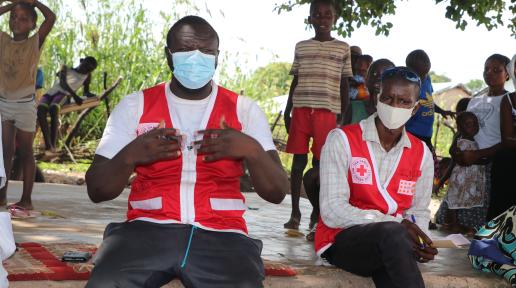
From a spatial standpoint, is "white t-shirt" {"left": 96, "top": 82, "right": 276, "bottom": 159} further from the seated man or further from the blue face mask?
the seated man

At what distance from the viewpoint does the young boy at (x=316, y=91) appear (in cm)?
584

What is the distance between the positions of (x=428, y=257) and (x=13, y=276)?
185 centimetres

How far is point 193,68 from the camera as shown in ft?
10.5

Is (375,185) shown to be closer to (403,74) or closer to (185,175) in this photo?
(403,74)

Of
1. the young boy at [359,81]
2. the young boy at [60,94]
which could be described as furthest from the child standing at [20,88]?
the young boy at [60,94]

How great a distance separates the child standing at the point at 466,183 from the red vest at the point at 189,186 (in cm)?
378

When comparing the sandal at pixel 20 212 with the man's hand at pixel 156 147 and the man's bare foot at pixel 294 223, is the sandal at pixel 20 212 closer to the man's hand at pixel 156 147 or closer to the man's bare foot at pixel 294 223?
the man's bare foot at pixel 294 223

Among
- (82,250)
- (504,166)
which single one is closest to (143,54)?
(504,166)

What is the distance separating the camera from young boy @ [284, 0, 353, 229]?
584 centimetres

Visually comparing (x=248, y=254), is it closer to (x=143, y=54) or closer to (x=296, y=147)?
(x=296, y=147)

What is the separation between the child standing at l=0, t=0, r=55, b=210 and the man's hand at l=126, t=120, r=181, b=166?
10.5 feet

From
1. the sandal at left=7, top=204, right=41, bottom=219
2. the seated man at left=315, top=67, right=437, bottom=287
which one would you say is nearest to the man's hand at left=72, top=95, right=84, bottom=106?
the sandal at left=7, top=204, right=41, bottom=219

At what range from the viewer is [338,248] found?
3906 millimetres

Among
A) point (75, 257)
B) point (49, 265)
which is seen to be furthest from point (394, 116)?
point (49, 265)
